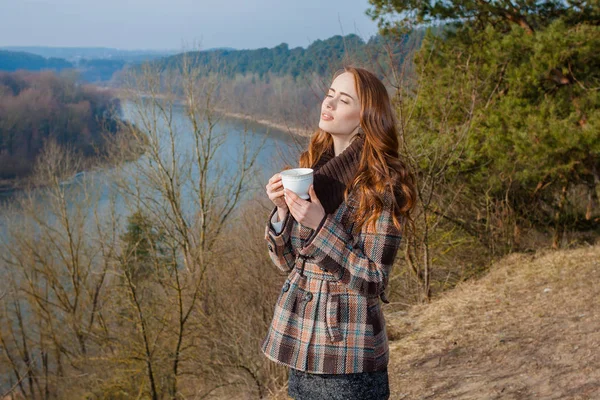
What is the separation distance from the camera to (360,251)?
1.58 meters

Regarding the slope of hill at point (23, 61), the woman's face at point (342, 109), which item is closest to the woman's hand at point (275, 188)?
the woman's face at point (342, 109)

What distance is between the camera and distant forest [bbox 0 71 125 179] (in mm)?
29408

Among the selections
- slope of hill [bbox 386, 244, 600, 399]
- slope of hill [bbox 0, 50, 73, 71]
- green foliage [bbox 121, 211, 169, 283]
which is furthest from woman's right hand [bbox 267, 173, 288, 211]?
slope of hill [bbox 0, 50, 73, 71]

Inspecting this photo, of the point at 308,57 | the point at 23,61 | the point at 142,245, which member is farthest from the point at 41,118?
the point at 308,57

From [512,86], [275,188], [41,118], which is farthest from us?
[41,118]

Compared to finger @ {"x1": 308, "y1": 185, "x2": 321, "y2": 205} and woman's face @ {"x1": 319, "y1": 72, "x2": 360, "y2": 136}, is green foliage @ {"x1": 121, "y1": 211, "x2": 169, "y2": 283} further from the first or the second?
finger @ {"x1": 308, "y1": 185, "x2": 321, "y2": 205}

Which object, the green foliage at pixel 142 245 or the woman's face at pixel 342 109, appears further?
the green foliage at pixel 142 245

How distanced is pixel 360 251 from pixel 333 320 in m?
0.22

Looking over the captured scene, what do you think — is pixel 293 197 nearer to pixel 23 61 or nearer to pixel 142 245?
pixel 142 245

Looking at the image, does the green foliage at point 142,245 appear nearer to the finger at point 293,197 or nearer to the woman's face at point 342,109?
→ the woman's face at point 342,109

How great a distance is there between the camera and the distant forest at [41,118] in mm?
29408

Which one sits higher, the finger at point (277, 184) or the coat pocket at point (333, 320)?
the finger at point (277, 184)

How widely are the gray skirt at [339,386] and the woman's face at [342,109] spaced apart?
2.51 ft

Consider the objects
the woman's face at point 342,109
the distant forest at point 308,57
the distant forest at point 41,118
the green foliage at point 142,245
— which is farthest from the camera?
the distant forest at point 41,118
